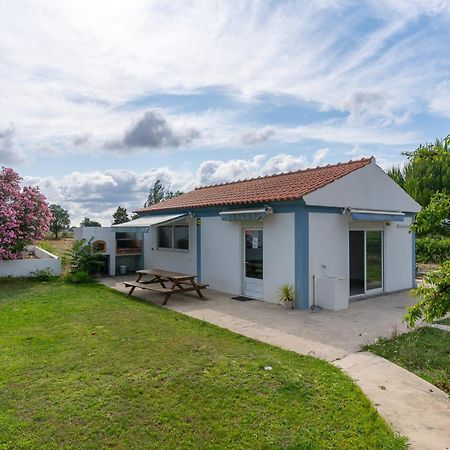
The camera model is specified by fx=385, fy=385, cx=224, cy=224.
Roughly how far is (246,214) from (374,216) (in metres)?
5.76

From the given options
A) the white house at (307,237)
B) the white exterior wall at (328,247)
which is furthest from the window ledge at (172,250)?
the white exterior wall at (328,247)

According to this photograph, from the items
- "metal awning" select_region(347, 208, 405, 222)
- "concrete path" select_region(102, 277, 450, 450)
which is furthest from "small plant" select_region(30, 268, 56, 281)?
"metal awning" select_region(347, 208, 405, 222)

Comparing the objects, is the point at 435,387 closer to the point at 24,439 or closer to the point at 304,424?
the point at 304,424

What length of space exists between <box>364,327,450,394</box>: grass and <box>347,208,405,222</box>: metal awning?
587 centimetres

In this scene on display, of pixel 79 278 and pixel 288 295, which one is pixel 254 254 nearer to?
pixel 288 295

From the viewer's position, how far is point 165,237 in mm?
25125

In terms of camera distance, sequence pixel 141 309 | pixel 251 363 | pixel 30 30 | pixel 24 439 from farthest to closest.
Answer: pixel 141 309 < pixel 30 30 < pixel 251 363 < pixel 24 439

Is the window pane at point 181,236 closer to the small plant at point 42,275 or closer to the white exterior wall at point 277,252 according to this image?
the white exterior wall at point 277,252

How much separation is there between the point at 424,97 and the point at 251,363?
43.2ft

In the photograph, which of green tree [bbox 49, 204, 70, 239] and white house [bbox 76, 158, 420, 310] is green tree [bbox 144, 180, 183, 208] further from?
white house [bbox 76, 158, 420, 310]

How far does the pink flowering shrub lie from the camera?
21.6 m

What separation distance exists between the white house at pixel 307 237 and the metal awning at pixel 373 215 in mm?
53

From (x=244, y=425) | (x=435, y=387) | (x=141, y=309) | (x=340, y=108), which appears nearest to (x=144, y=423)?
(x=244, y=425)

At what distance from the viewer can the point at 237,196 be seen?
1995 cm
